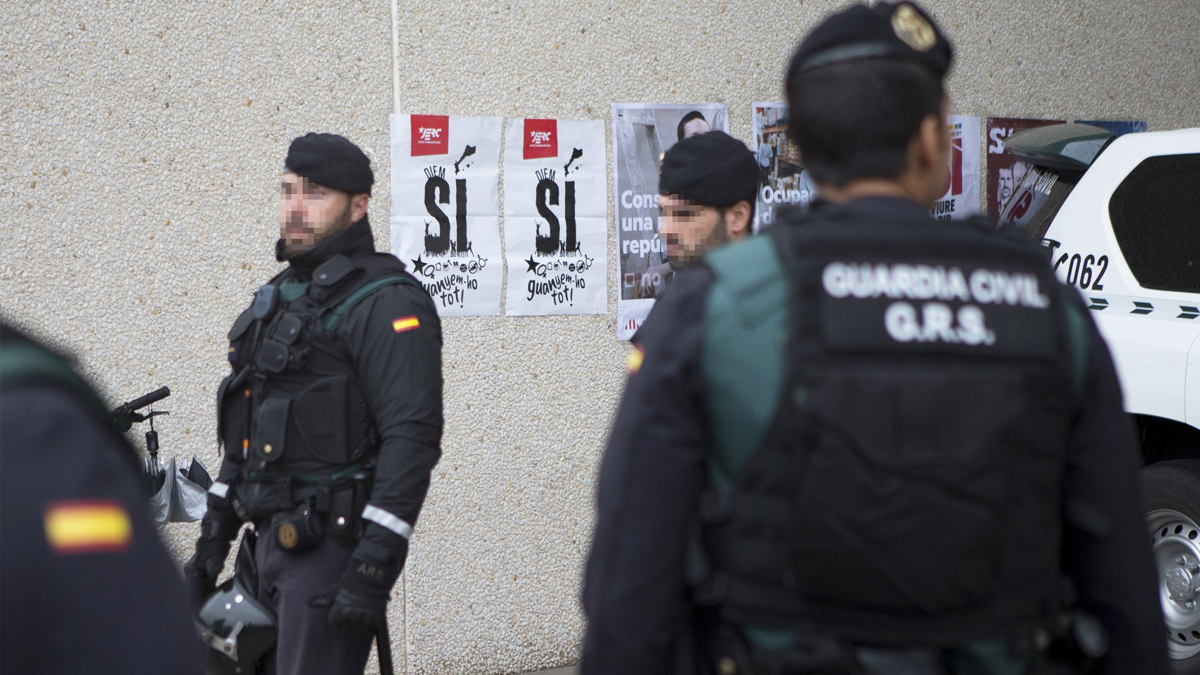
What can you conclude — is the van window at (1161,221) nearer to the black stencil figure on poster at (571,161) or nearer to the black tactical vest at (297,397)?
the black stencil figure on poster at (571,161)

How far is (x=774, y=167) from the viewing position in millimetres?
5359

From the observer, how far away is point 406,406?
9.44 ft

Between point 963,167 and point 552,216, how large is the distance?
2348 millimetres

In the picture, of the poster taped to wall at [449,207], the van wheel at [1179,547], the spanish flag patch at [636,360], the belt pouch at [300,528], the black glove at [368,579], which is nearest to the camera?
the spanish flag patch at [636,360]

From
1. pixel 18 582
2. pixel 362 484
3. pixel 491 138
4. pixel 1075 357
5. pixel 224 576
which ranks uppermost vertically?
pixel 491 138

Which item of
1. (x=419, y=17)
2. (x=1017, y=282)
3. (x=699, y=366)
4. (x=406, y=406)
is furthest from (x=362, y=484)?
(x=419, y=17)

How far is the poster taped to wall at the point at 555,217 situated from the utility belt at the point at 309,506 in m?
1.99

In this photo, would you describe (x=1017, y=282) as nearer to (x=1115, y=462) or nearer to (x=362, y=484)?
(x=1115, y=462)

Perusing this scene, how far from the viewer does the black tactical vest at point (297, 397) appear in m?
2.89

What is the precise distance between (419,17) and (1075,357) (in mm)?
3741

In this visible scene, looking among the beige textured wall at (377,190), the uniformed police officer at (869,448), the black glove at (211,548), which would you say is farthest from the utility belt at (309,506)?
the uniformed police officer at (869,448)

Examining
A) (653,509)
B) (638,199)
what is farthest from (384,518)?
(638,199)

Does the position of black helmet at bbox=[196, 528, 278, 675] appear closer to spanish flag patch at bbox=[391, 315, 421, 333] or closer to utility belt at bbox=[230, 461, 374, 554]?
utility belt at bbox=[230, 461, 374, 554]

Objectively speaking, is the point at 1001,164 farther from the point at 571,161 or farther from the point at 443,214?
the point at 443,214
